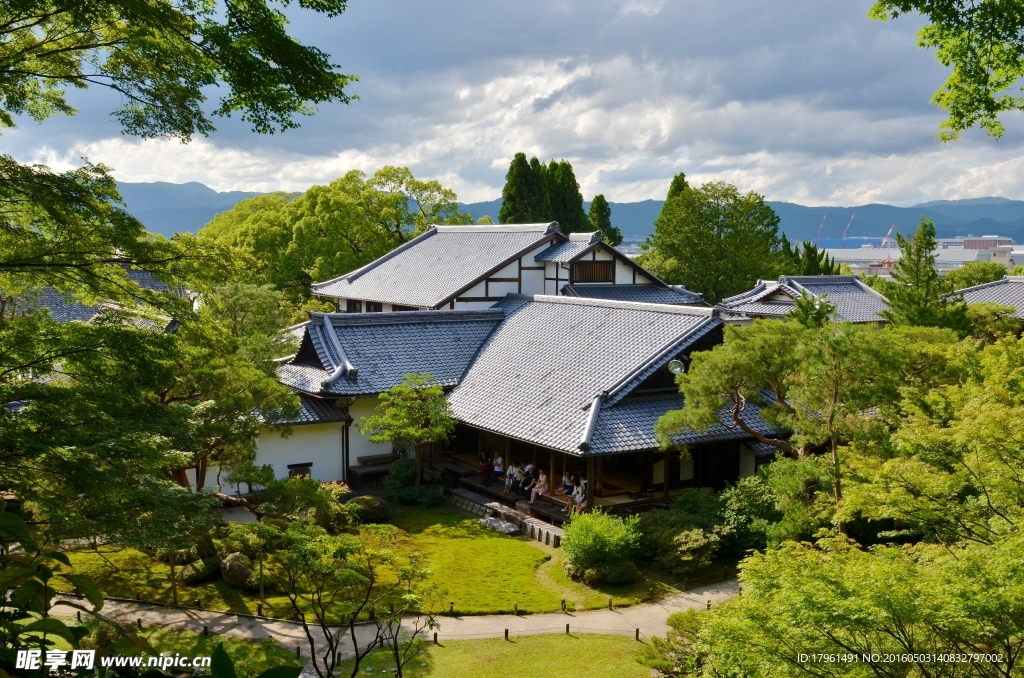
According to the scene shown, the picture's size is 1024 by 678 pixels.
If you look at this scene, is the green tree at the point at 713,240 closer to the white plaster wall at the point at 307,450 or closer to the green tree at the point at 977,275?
the green tree at the point at 977,275

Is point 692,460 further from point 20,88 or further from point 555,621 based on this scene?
point 20,88

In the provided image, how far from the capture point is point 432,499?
2062cm

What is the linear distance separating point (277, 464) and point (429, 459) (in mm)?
4431

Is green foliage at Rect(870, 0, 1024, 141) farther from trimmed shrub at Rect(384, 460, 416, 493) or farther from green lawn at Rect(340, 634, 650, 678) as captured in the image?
trimmed shrub at Rect(384, 460, 416, 493)

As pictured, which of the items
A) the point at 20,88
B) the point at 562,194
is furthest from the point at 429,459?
the point at 562,194

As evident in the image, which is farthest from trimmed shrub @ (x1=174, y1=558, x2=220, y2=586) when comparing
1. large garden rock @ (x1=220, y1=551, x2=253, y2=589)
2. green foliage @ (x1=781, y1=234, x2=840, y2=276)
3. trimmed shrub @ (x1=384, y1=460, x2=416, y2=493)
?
green foliage @ (x1=781, y1=234, x2=840, y2=276)

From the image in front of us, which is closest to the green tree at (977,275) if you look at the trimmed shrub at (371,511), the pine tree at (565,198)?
the pine tree at (565,198)

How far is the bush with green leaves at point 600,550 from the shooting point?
15680 mm

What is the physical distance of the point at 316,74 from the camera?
8195mm

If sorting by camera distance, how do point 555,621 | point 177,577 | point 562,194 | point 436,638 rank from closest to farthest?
point 436,638
point 555,621
point 177,577
point 562,194

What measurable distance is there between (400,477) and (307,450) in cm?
277

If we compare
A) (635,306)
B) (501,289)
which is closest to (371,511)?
(635,306)

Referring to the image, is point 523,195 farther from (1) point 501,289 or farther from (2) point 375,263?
(1) point 501,289

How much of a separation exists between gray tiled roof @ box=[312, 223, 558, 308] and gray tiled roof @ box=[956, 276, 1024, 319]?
24.2 m
